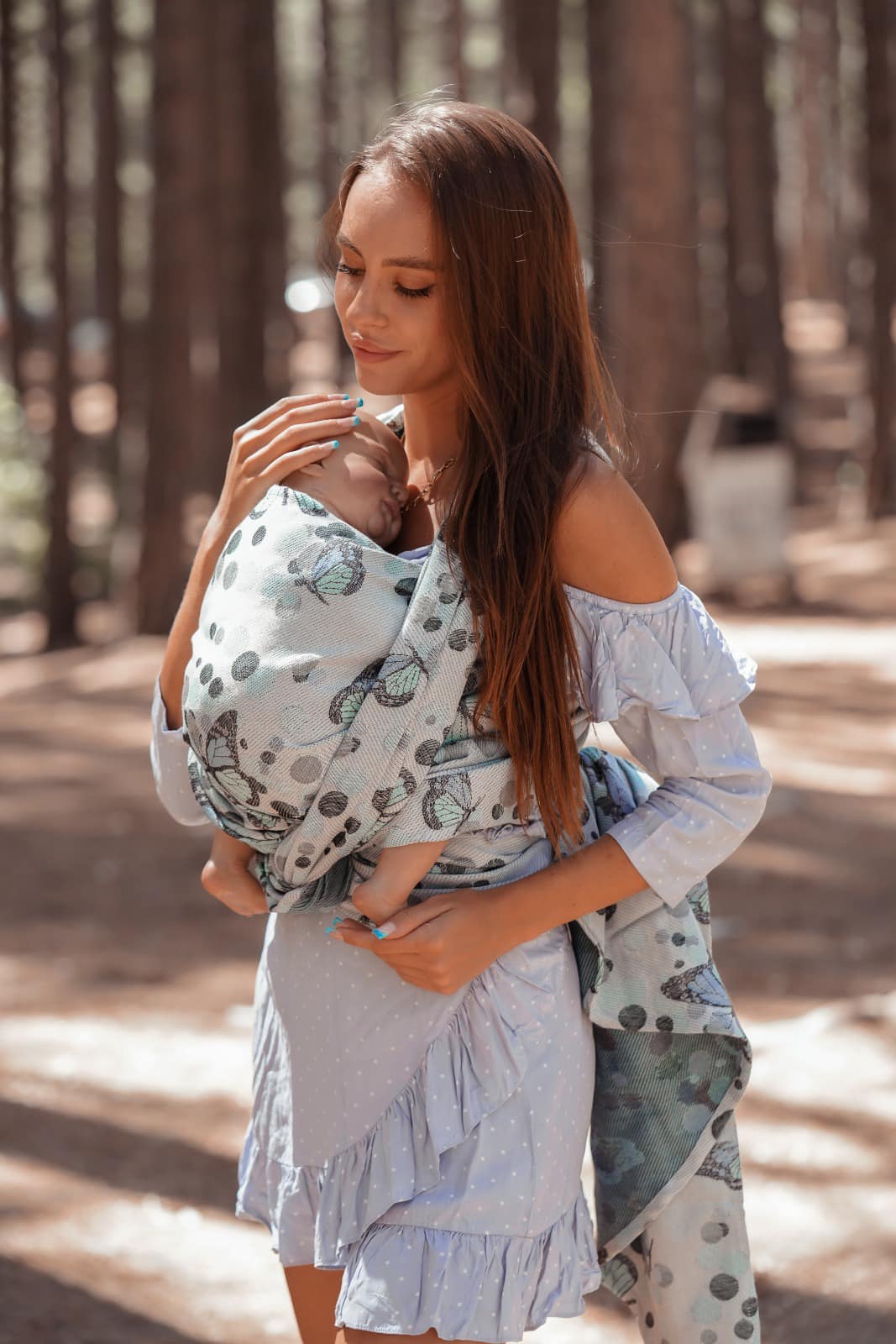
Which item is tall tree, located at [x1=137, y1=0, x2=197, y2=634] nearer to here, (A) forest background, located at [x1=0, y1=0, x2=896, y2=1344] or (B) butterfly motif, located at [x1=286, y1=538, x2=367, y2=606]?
(A) forest background, located at [x1=0, y1=0, x2=896, y2=1344]

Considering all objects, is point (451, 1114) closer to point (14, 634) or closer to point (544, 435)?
point (544, 435)

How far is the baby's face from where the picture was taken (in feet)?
6.51

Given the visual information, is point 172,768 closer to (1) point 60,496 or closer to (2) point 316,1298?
(2) point 316,1298

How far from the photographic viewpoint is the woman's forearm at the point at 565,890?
1.94 m

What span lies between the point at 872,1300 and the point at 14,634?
15.3 metres

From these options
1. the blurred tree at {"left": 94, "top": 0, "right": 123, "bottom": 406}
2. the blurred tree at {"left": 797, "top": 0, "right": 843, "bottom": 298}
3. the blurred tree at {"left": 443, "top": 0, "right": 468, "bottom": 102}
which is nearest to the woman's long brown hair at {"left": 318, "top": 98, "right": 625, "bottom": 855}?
the blurred tree at {"left": 94, "top": 0, "right": 123, "bottom": 406}

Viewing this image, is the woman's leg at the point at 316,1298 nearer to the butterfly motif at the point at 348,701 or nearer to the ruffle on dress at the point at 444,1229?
the ruffle on dress at the point at 444,1229

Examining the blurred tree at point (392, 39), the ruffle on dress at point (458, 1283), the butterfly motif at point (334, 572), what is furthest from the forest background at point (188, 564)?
the ruffle on dress at point (458, 1283)

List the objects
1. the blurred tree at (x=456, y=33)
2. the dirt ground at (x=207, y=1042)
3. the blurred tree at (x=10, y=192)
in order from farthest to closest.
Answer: the blurred tree at (x=456, y=33)
the blurred tree at (x=10, y=192)
the dirt ground at (x=207, y=1042)

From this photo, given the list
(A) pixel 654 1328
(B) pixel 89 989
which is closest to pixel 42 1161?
(B) pixel 89 989

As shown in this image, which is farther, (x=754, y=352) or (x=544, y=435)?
(x=754, y=352)

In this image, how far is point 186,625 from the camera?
2.17 m

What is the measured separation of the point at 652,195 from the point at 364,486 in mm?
9490

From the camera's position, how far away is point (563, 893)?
1.96m
